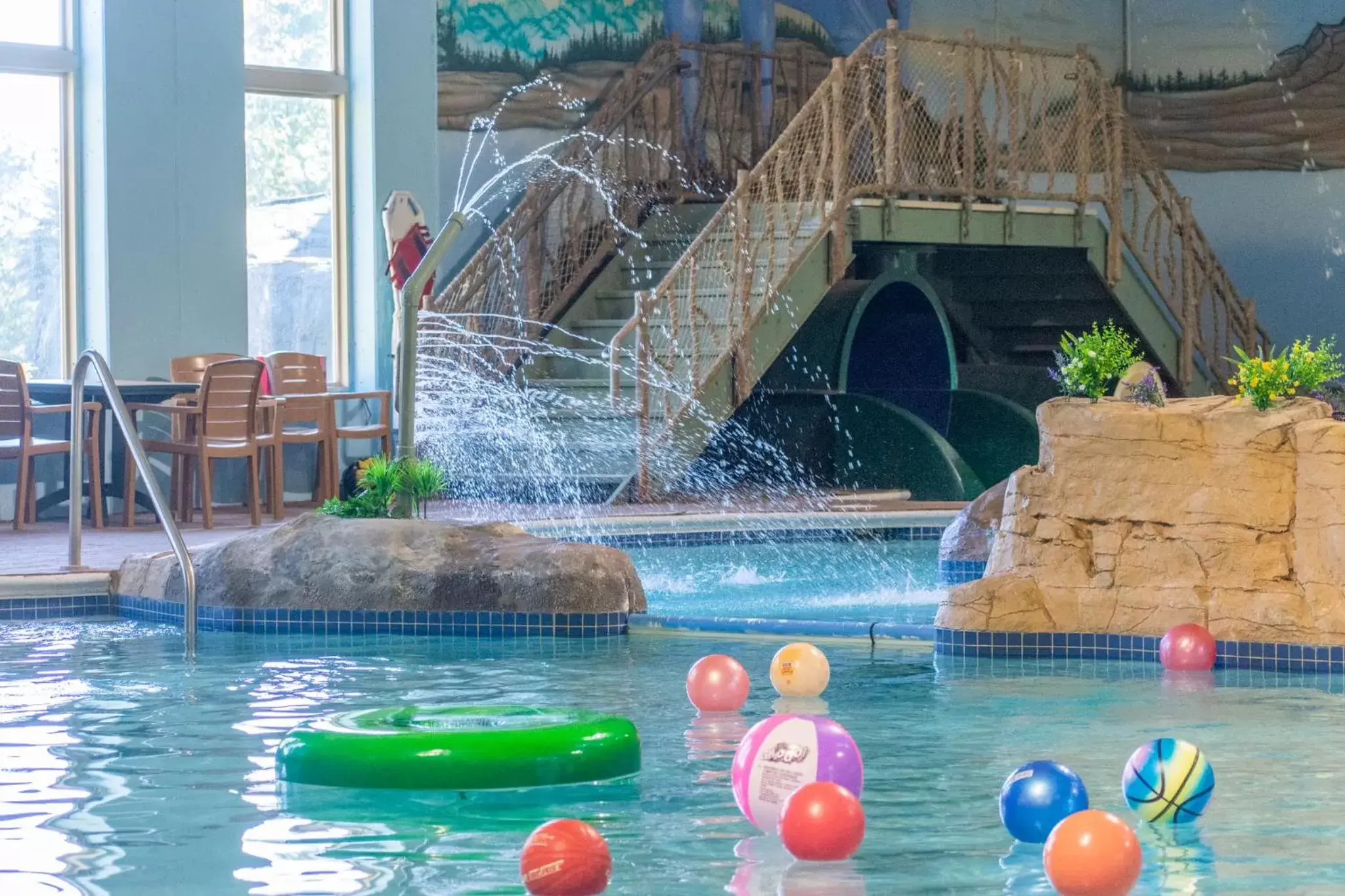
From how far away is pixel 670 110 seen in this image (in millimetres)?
15391

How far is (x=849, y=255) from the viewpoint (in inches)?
523

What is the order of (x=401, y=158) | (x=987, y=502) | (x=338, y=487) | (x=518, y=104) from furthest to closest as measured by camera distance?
(x=518, y=104) → (x=401, y=158) → (x=338, y=487) → (x=987, y=502)

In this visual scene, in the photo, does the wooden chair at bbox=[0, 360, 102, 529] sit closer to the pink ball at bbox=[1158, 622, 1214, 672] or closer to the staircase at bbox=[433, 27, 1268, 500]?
the staircase at bbox=[433, 27, 1268, 500]

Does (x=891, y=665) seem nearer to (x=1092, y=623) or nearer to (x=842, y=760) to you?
(x=1092, y=623)

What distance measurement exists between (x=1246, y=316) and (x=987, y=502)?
6.80 meters

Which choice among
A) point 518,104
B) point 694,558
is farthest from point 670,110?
point 694,558

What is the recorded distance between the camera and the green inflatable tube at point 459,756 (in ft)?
15.5

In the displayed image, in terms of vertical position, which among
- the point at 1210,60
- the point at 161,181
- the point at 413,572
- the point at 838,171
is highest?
the point at 1210,60

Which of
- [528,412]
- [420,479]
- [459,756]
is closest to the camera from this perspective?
[459,756]

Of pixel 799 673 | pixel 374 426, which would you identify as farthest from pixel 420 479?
pixel 374 426

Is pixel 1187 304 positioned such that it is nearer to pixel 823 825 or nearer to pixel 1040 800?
pixel 1040 800

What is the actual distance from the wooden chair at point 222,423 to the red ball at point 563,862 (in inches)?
295

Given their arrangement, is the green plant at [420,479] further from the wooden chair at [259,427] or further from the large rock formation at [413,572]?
the wooden chair at [259,427]

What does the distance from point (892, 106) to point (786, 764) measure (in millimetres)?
9431
